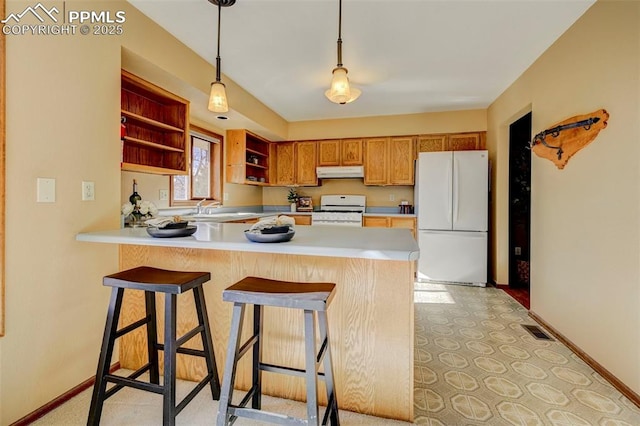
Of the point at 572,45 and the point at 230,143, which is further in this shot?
the point at 230,143

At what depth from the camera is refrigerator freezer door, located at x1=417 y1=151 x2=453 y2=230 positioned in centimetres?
386

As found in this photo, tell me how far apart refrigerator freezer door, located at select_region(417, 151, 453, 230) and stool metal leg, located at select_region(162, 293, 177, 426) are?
132 inches

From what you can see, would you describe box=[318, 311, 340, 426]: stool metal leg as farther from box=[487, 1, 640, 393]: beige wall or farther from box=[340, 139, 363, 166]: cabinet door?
box=[340, 139, 363, 166]: cabinet door

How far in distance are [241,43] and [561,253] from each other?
3069 mm

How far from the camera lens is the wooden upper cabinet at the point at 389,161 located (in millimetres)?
4496

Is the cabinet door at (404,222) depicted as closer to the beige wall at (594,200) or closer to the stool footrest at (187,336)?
the beige wall at (594,200)

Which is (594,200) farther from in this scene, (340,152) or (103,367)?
(340,152)

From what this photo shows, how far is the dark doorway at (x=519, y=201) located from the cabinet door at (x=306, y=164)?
2.76 m

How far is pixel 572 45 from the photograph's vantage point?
2.21 meters

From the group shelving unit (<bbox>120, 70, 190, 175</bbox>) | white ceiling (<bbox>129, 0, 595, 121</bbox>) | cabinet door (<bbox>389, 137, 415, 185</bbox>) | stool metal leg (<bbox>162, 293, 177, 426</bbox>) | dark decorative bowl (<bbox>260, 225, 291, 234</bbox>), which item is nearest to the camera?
stool metal leg (<bbox>162, 293, 177, 426</bbox>)

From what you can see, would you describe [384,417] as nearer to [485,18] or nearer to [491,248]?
[485,18]

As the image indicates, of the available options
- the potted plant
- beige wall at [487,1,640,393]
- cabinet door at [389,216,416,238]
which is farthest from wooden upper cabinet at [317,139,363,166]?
beige wall at [487,1,640,393]

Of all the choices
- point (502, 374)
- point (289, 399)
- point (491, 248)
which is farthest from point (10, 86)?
point (491, 248)

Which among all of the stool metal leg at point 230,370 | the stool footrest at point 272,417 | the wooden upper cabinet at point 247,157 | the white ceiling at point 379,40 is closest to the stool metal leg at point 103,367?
the stool metal leg at point 230,370
